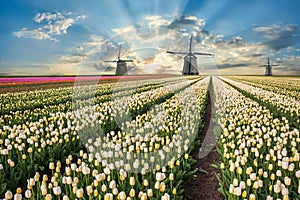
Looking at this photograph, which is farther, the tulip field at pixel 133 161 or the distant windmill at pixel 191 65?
the distant windmill at pixel 191 65

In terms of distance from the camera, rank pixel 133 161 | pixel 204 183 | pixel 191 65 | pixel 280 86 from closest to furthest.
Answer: pixel 133 161
pixel 204 183
pixel 280 86
pixel 191 65

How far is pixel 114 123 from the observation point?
8.13 m

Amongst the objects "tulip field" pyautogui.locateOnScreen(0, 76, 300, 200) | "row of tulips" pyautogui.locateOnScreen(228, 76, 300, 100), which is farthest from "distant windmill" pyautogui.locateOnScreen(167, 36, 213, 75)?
"tulip field" pyautogui.locateOnScreen(0, 76, 300, 200)

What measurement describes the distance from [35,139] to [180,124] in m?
3.44

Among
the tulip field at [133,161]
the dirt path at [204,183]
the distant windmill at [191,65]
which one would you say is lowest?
the dirt path at [204,183]

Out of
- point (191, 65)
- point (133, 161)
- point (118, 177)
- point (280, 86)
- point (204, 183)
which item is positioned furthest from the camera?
point (191, 65)

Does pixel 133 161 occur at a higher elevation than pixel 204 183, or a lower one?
higher

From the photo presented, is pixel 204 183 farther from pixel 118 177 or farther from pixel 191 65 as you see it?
pixel 191 65

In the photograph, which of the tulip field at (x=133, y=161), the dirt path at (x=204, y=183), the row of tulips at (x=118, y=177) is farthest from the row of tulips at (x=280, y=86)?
the row of tulips at (x=118, y=177)

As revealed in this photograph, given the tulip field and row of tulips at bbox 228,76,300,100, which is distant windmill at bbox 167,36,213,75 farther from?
the tulip field

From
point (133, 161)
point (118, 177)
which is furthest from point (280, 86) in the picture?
point (118, 177)

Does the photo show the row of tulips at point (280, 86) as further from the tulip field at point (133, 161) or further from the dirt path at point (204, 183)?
the dirt path at point (204, 183)

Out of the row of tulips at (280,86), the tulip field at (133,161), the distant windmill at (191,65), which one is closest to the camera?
the tulip field at (133,161)

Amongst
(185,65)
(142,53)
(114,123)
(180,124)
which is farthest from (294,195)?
(185,65)
